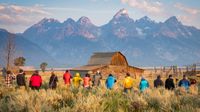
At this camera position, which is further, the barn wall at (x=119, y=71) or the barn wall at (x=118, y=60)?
the barn wall at (x=118, y=60)

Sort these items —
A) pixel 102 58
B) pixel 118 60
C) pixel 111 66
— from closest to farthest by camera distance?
pixel 111 66, pixel 118 60, pixel 102 58

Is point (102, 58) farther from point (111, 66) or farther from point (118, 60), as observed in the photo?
point (111, 66)

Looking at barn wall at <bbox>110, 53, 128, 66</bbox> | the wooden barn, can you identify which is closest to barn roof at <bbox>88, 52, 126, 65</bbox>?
the wooden barn

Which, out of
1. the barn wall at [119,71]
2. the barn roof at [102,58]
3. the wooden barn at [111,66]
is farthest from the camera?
the barn roof at [102,58]

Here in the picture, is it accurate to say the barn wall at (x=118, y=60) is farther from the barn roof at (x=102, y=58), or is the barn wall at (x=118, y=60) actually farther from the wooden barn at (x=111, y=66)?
the barn roof at (x=102, y=58)

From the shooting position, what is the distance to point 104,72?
245 ft

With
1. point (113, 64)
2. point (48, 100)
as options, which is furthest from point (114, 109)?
point (113, 64)

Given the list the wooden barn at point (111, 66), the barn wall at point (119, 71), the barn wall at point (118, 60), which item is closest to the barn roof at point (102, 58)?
the wooden barn at point (111, 66)

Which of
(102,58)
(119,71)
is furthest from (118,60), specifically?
(119,71)

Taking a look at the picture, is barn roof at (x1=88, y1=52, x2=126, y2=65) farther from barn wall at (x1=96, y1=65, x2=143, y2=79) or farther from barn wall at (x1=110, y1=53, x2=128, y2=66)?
barn wall at (x1=96, y1=65, x2=143, y2=79)

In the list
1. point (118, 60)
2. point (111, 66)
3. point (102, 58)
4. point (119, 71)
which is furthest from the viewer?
point (102, 58)

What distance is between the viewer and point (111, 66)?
78062 millimetres

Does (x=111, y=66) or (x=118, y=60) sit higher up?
(x=118, y=60)

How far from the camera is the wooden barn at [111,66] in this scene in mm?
76113
